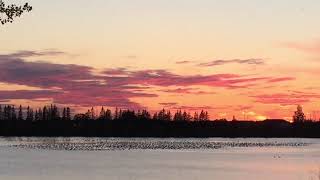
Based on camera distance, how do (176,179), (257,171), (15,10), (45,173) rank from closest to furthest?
(15,10), (176,179), (45,173), (257,171)

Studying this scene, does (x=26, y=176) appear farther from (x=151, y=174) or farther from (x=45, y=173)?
(x=151, y=174)

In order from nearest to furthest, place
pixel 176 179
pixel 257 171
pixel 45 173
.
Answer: pixel 176 179 → pixel 45 173 → pixel 257 171

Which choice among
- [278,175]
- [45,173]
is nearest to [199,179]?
[278,175]

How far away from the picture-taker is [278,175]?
49.7 meters

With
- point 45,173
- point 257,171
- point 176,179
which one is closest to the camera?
point 176,179

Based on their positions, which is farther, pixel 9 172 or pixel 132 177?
pixel 9 172

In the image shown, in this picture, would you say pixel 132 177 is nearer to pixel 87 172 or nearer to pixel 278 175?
pixel 87 172

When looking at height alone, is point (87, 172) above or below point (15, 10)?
below

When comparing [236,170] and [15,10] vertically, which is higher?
[15,10]

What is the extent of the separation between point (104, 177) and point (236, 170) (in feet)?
48.6

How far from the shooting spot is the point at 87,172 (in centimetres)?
5031

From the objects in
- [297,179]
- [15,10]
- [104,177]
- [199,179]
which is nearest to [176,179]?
[199,179]

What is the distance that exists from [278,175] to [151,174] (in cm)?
1032

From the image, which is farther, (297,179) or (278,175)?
(278,175)
